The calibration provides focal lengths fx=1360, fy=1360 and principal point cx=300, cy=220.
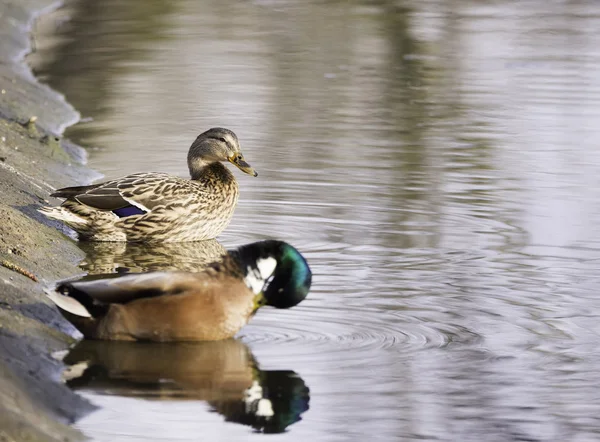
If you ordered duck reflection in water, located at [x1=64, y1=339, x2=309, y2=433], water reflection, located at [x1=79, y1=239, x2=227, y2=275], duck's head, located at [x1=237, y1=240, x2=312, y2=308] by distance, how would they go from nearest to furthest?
duck reflection in water, located at [x1=64, y1=339, x2=309, y2=433] < duck's head, located at [x1=237, y1=240, x2=312, y2=308] < water reflection, located at [x1=79, y1=239, x2=227, y2=275]

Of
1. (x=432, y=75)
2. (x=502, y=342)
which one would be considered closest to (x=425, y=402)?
(x=502, y=342)

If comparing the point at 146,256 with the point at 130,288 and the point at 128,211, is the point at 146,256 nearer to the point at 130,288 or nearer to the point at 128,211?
the point at 128,211

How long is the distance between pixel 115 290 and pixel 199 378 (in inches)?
29.5

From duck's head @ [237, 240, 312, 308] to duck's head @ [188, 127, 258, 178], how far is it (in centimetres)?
383

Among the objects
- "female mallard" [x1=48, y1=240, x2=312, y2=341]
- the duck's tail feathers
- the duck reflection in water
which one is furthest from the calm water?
the duck's tail feathers

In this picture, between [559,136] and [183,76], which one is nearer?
[559,136]

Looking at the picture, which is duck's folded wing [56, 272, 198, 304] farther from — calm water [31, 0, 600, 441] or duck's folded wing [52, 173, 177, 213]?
duck's folded wing [52, 173, 177, 213]

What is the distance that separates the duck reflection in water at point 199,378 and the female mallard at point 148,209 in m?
3.01

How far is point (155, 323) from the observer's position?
7.41 metres

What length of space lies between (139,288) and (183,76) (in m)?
11.9

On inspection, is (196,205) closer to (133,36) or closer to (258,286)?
(258,286)

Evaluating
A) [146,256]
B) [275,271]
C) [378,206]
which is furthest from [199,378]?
[378,206]

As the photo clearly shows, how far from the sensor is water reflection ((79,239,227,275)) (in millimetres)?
9711

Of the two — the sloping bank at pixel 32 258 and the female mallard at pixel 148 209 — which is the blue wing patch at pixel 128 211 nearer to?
the female mallard at pixel 148 209
